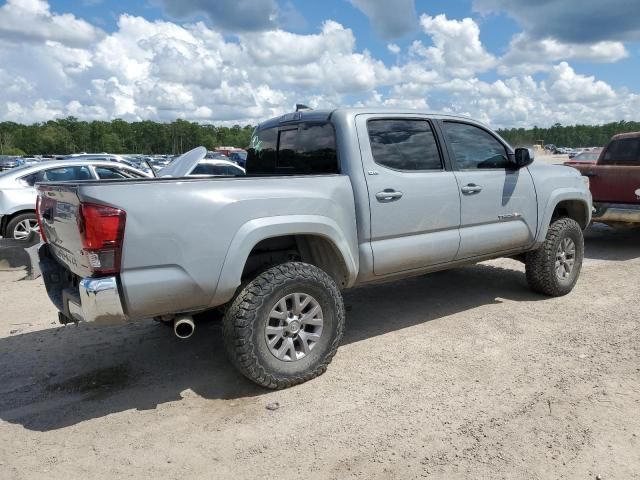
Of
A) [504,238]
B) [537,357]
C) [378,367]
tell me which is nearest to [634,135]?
[504,238]

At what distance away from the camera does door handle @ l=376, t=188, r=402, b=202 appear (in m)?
4.10

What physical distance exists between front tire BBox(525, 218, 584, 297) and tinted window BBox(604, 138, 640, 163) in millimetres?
4260

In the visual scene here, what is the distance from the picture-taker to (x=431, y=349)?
4.34 metres

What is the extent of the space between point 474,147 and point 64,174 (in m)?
7.52

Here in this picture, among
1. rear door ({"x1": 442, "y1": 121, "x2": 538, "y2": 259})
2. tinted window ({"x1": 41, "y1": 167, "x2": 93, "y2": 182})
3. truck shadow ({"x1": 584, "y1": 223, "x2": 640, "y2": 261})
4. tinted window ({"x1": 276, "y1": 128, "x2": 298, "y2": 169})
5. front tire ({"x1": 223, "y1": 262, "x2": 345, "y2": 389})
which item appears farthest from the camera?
tinted window ({"x1": 41, "y1": 167, "x2": 93, "y2": 182})

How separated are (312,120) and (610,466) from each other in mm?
3104

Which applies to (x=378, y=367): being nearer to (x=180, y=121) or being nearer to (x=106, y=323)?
(x=106, y=323)

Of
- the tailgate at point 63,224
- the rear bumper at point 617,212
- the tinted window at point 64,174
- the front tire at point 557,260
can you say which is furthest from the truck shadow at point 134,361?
the tinted window at point 64,174

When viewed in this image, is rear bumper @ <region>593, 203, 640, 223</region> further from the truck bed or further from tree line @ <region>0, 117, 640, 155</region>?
Result: tree line @ <region>0, 117, 640, 155</region>

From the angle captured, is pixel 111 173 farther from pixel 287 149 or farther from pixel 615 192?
pixel 615 192

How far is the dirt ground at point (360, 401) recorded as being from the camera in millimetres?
2867

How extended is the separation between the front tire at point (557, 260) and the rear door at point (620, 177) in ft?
9.57

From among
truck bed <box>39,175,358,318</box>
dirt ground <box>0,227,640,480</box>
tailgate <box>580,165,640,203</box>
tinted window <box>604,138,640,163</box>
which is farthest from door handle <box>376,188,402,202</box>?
tinted window <box>604,138,640,163</box>

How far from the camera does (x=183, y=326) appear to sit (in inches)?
135
